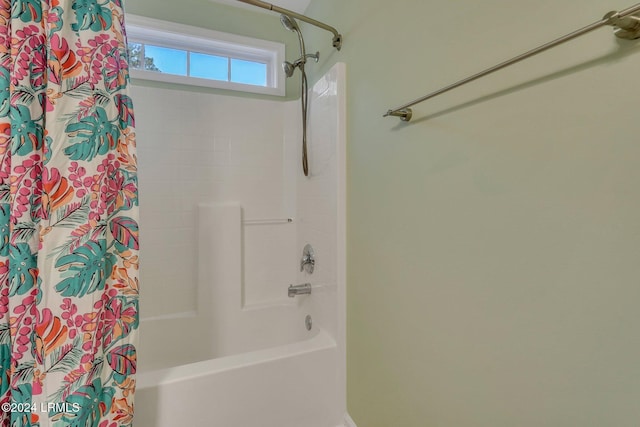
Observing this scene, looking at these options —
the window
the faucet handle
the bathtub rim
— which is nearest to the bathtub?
the bathtub rim

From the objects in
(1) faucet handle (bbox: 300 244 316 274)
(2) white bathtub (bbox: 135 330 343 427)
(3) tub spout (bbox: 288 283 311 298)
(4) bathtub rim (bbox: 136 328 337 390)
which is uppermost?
(1) faucet handle (bbox: 300 244 316 274)

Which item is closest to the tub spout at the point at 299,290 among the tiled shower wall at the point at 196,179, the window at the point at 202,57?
the tiled shower wall at the point at 196,179

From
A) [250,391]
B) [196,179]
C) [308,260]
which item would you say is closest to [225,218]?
[196,179]

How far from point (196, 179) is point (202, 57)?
900mm

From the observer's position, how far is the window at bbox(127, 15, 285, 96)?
1842 millimetres

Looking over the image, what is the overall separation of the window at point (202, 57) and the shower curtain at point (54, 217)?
3.59 feet

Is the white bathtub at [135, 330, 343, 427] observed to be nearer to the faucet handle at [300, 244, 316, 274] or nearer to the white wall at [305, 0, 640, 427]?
the white wall at [305, 0, 640, 427]

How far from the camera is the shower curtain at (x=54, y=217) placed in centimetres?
76

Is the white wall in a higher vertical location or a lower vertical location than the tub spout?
higher

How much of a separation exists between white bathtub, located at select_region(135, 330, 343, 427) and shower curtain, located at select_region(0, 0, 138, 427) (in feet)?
0.68

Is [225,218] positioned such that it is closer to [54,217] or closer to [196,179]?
[196,179]

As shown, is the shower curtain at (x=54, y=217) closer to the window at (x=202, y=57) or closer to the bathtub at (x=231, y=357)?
the bathtub at (x=231, y=357)

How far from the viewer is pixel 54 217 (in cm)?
77

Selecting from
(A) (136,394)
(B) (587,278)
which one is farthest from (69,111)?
(B) (587,278)
